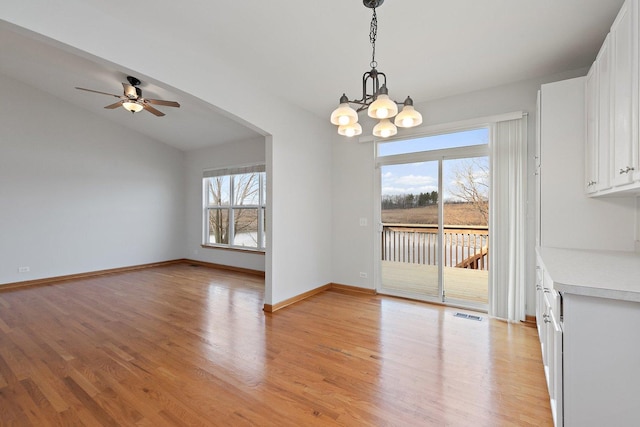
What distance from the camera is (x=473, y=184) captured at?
3.66 m

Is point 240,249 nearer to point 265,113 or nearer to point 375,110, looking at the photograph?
point 265,113

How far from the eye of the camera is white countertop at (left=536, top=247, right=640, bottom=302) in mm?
1285

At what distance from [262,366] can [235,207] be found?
14.5ft

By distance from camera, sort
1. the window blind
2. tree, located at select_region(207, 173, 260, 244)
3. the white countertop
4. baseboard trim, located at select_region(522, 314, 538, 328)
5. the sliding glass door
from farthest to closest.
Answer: tree, located at select_region(207, 173, 260, 244) < the window blind < the sliding glass door < baseboard trim, located at select_region(522, 314, 538, 328) < the white countertop

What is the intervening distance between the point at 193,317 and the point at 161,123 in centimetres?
410

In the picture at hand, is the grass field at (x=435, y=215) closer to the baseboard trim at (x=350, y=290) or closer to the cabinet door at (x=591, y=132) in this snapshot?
the baseboard trim at (x=350, y=290)

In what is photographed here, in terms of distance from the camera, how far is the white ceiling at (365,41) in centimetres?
211

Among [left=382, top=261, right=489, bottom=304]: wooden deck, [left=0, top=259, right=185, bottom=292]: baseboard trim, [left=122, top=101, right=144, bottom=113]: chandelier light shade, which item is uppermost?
[left=122, top=101, right=144, bottom=113]: chandelier light shade

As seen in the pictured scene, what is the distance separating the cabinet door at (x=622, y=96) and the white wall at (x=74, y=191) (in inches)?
291

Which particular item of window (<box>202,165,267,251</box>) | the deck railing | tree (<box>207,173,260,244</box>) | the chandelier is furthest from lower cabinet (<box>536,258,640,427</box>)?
tree (<box>207,173,260,244</box>)

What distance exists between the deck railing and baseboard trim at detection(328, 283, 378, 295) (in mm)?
540

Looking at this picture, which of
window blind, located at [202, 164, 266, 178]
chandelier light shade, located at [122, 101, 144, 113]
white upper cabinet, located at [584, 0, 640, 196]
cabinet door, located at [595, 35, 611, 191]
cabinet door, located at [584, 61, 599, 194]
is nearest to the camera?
white upper cabinet, located at [584, 0, 640, 196]

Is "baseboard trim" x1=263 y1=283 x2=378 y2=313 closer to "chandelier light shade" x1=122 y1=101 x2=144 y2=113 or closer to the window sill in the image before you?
the window sill

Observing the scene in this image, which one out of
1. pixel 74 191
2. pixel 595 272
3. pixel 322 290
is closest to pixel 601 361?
pixel 595 272
